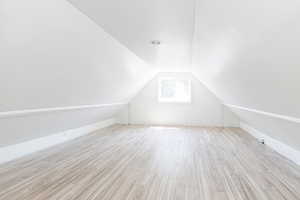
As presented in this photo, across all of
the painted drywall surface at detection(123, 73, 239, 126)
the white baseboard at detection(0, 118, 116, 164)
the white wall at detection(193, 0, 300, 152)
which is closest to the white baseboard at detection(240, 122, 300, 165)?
the white wall at detection(193, 0, 300, 152)

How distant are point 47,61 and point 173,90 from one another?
5288 mm

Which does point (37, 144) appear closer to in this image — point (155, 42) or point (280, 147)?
point (155, 42)

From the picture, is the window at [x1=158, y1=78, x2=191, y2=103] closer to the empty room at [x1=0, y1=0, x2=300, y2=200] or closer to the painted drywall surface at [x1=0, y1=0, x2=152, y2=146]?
the empty room at [x1=0, y1=0, x2=300, y2=200]

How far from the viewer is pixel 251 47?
1701 mm

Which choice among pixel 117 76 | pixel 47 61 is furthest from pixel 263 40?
pixel 117 76

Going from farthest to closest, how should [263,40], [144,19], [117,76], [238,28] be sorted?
[117,76] → [144,19] → [238,28] → [263,40]

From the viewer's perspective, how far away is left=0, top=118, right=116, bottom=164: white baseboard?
2.85 metres

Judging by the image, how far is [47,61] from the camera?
82.4 inches

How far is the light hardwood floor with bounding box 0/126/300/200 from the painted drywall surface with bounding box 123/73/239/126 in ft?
8.89

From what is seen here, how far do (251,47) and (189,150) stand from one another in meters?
2.30

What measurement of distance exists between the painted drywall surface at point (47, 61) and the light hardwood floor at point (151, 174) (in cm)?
62

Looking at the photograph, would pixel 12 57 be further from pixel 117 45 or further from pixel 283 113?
pixel 283 113

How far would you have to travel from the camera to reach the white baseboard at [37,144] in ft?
9.36

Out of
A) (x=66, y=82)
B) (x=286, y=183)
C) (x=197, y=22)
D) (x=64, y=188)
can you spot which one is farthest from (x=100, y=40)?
(x=286, y=183)
